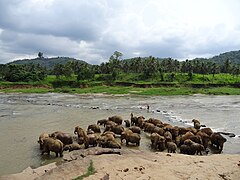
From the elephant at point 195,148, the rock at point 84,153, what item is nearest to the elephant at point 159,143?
the elephant at point 195,148

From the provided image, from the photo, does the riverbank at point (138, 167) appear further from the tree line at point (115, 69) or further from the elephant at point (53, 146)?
the tree line at point (115, 69)

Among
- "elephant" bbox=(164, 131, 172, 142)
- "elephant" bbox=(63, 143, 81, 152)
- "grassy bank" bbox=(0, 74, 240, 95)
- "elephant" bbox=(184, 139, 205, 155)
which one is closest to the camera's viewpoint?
"elephant" bbox=(63, 143, 81, 152)

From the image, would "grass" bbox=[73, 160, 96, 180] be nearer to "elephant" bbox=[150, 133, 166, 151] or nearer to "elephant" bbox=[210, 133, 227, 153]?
"elephant" bbox=[150, 133, 166, 151]

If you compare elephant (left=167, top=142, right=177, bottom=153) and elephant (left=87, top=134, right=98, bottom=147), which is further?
elephant (left=87, top=134, right=98, bottom=147)

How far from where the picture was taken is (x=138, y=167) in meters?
12.6

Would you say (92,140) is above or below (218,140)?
above

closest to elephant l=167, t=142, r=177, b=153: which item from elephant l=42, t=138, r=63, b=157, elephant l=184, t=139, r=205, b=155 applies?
elephant l=184, t=139, r=205, b=155

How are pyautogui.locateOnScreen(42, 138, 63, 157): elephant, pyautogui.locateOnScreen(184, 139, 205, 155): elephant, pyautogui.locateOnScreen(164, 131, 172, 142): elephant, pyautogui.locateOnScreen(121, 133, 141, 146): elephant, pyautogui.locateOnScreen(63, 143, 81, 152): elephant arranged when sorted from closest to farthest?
pyautogui.locateOnScreen(42, 138, 63, 157): elephant < pyautogui.locateOnScreen(63, 143, 81, 152): elephant < pyautogui.locateOnScreen(184, 139, 205, 155): elephant < pyautogui.locateOnScreen(121, 133, 141, 146): elephant < pyautogui.locateOnScreen(164, 131, 172, 142): elephant

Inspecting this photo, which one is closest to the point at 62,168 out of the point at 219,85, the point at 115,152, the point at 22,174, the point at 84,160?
the point at 84,160

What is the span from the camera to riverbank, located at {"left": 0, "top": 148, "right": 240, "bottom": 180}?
11.7 m

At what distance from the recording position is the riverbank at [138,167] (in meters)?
11.7

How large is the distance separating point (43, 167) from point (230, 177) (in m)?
8.13

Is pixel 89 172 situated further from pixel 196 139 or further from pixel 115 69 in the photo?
pixel 115 69

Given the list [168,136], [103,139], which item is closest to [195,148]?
[168,136]
